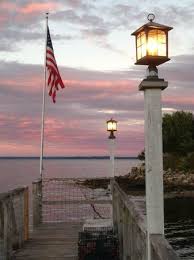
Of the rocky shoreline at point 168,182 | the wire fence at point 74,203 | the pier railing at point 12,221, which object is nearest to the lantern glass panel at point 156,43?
the pier railing at point 12,221

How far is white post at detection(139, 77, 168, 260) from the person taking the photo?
217 inches

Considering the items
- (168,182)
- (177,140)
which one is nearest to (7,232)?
(168,182)

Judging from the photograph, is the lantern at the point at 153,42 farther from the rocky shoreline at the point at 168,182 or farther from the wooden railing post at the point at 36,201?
the rocky shoreline at the point at 168,182

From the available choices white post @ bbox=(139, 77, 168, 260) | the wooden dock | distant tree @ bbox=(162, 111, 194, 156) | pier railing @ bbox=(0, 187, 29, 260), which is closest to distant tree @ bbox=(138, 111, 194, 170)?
distant tree @ bbox=(162, 111, 194, 156)

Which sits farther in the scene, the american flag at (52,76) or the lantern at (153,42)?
the american flag at (52,76)

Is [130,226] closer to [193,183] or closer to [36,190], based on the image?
[36,190]

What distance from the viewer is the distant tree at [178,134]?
271ft

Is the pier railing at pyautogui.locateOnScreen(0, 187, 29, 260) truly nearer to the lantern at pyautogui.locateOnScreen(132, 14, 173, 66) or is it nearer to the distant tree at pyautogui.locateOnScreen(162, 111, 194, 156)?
the lantern at pyautogui.locateOnScreen(132, 14, 173, 66)

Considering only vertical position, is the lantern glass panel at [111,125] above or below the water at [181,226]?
above

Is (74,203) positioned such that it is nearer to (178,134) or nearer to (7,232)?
(7,232)

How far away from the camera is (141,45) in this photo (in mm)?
5527

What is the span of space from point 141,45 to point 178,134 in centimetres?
7832

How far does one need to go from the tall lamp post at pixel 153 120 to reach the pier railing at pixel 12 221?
5.10 m

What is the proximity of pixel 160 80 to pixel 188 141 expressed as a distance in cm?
7900
